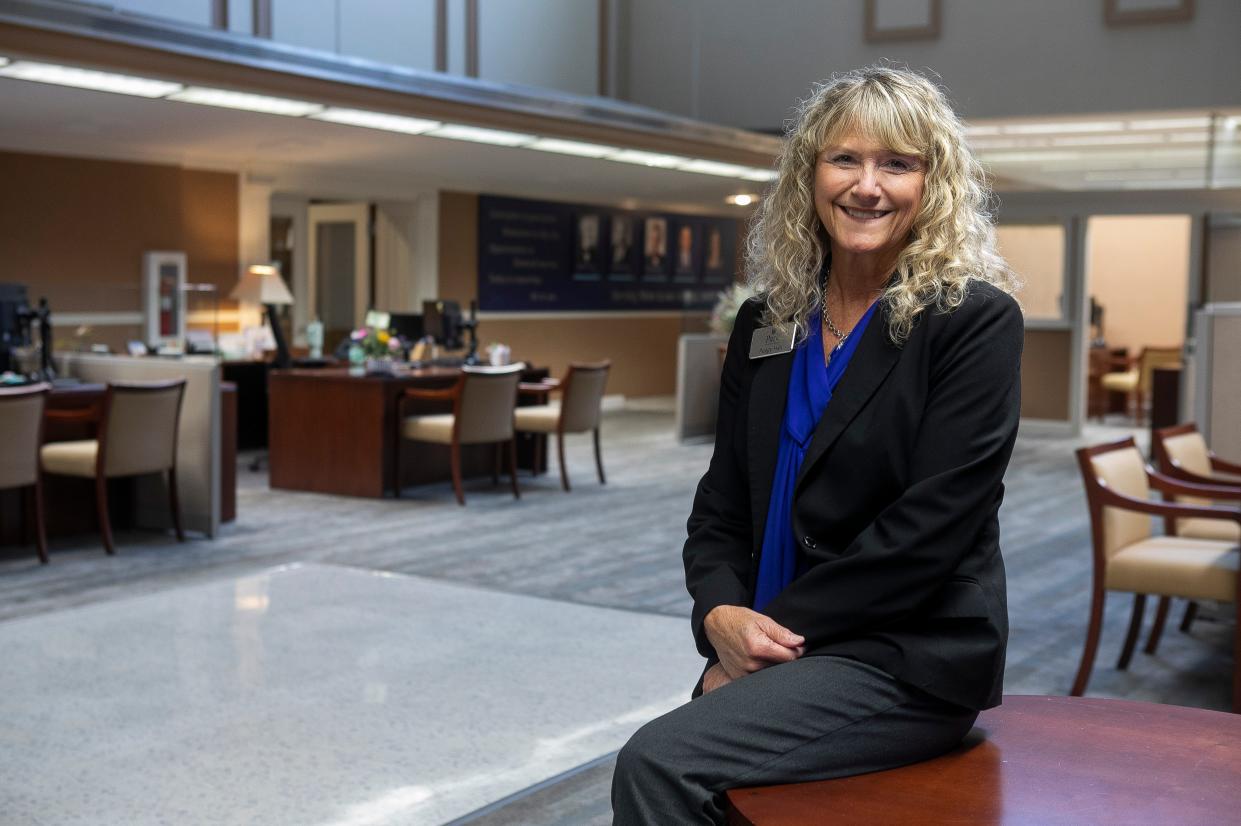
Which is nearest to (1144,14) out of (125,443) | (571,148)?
(571,148)

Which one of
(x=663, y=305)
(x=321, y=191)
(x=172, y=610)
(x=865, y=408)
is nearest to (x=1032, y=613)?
(x=172, y=610)

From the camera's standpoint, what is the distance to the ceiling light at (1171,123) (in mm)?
12039

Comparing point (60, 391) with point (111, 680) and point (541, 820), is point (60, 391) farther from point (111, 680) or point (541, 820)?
point (541, 820)

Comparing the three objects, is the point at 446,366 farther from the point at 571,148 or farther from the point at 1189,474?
the point at 1189,474

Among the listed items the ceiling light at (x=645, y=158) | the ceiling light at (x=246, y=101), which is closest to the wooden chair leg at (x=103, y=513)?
the ceiling light at (x=246, y=101)

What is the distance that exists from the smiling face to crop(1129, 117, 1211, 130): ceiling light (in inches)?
443

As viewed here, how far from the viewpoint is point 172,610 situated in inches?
218

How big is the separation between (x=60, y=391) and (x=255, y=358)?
3912 mm

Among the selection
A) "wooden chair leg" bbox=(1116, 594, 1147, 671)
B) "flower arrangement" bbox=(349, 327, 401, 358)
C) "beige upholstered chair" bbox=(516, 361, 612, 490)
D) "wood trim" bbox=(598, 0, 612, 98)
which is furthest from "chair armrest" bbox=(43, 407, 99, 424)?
"wood trim" bbox=(598, 0, 612, 98)

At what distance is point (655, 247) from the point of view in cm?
1739

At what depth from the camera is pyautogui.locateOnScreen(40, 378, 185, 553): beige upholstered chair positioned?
6.98m

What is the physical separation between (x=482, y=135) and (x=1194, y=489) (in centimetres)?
655

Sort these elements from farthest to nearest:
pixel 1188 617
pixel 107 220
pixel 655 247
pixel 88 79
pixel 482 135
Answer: pixel 655 247 → pixel 107 220 → pixel 482 135 → pixel 88 79 → pixel 1188 617

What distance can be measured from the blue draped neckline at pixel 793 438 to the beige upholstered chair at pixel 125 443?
226 inches
